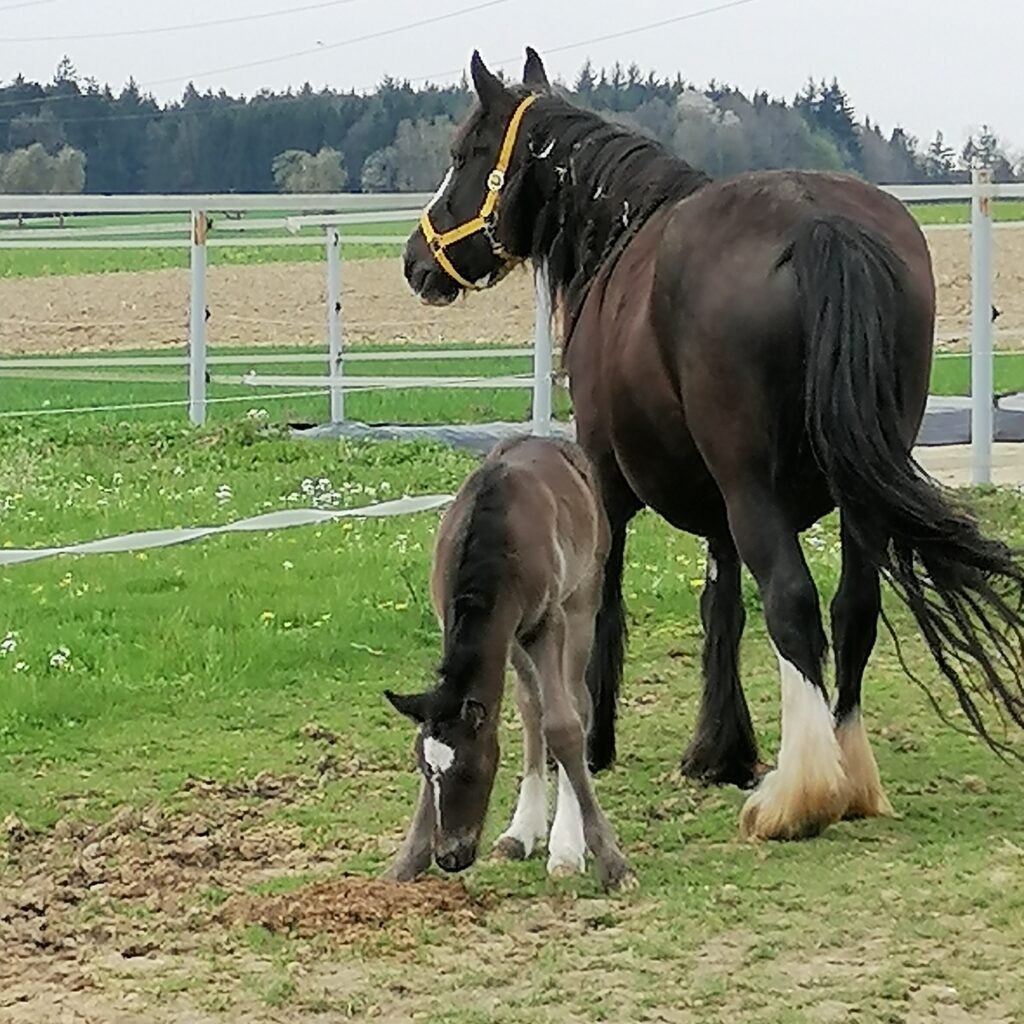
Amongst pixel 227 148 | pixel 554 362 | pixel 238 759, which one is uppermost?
pixel 227 148

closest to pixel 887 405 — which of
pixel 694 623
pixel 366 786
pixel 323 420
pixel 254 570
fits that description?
pixel 366 786

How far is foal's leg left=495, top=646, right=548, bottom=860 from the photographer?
494 cm

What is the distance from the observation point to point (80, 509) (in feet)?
35.3

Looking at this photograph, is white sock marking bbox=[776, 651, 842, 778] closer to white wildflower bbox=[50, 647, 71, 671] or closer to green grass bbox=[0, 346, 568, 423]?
white wildflower bbox=[50, 647, 71, 671]

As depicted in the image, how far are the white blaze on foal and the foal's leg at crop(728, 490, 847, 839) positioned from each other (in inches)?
43.7

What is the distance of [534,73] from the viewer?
7078mm

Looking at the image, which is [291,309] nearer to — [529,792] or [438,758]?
[529,792]

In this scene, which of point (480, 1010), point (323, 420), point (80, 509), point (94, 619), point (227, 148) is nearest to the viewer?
point (480, 1010)

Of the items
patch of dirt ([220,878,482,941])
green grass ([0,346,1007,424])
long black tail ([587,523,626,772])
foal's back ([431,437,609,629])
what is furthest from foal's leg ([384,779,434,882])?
green grass ([0,346,1007,424])

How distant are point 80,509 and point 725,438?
6.49 m

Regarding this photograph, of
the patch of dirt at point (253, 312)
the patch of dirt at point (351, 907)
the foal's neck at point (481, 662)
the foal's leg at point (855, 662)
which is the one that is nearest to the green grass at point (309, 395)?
the patch of dirt at point (253, 312)

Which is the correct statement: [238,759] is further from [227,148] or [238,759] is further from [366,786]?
[227,148]

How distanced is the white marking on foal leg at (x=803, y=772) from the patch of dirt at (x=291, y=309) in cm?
1833

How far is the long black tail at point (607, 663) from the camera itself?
6000 millimetres
